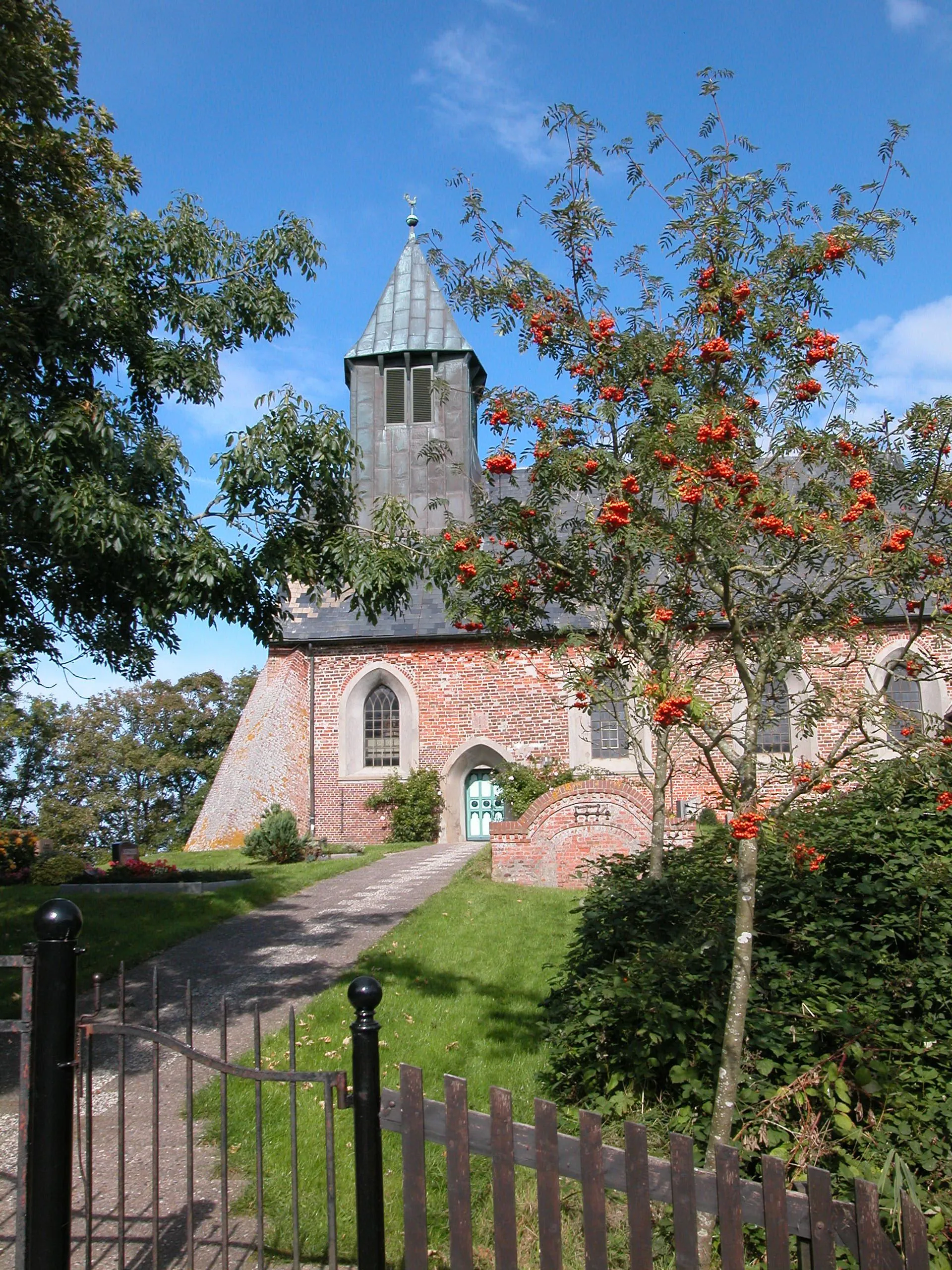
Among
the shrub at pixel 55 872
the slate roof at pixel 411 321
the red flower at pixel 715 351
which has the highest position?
the slate roof at pixel 411 321

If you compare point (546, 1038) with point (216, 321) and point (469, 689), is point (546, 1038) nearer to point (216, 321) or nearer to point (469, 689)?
point (216, 321)

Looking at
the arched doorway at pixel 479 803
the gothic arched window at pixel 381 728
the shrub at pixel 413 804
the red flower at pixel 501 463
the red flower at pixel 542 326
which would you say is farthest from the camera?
the gothic arched window at pixel 381 728

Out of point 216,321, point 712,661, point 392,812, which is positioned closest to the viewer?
point 712,661

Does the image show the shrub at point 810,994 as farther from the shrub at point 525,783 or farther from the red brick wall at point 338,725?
the red brick wall at point 338,725

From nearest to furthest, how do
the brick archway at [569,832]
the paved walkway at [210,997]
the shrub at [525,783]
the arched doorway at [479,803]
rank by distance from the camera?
the paved walkway at [210,997]
the brick archway at [569,832]
the shrub at [525,783]
the arched doorway at [479,803]

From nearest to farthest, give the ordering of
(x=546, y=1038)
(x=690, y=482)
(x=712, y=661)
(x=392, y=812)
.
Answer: (x=690, y=482), (x=712, y=661), (x=546, y=1038), (x=392, y=812)

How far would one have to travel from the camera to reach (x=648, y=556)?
478cm

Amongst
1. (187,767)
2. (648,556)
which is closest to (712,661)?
(648,556)

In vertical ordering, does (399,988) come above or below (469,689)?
below

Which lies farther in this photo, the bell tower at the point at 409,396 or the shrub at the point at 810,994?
the bell tower at the point at 409,396

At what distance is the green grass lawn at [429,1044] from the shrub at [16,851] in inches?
325

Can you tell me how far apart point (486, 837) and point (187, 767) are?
18858 mm

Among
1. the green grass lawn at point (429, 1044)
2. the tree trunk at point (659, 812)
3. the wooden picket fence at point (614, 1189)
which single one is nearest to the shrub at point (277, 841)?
the green grass lawn at point (429, 1044)

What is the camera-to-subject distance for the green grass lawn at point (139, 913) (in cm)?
852
